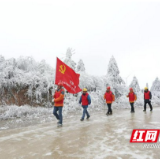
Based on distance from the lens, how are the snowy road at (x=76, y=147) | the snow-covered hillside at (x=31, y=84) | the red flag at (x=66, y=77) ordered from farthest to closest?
the snow-covered hillside at (x=31, y=84) < the red flag at (x=66, y=77) < the snowy road at (x=76, y=147)

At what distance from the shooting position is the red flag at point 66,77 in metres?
10.7

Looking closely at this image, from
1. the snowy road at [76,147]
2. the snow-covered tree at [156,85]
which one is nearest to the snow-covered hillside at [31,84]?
the snowy road at [76,147]

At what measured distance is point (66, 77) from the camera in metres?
11.3

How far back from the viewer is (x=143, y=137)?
208 inches

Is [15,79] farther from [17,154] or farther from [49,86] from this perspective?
[17,154]

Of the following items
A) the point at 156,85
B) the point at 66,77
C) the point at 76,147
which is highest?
the point at 66,77

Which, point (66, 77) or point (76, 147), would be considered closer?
point (76, 147)

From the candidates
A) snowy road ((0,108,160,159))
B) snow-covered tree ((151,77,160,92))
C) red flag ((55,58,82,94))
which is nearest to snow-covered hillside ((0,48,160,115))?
red flag ((55,58,82,94))

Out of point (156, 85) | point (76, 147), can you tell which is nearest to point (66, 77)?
point (76, 147)

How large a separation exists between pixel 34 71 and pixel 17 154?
461 inches

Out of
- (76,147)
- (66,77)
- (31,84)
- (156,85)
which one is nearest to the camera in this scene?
(76,147)

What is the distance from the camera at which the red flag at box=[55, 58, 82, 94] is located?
1071 centimetres

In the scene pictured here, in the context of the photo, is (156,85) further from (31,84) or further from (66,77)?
(66,77)

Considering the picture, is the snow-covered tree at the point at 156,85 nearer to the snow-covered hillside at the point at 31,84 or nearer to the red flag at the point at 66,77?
the snow-covered hillside at the point at 31,84
